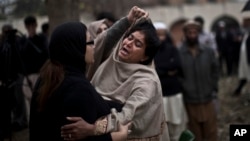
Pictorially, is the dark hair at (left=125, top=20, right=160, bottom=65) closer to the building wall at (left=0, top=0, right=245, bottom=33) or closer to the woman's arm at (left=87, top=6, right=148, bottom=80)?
the woman's arm at (left=87, top=6, right=148, bottom=80)

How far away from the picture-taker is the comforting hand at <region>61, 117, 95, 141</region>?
2.14m

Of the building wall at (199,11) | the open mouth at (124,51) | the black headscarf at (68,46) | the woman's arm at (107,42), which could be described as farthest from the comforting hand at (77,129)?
the building wall at (199,11)

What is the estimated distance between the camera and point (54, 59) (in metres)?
2.23

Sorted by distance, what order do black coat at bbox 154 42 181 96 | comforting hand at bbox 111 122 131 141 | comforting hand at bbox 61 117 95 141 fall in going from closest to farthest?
comforting hand at bbox 61 117 95 141 < comforting hand at bbox 111 122 131 141 < black coat at bbox 154 42 181 96

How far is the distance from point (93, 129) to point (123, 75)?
22.9 inches

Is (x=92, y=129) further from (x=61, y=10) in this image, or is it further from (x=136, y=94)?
(x=61, y=10)

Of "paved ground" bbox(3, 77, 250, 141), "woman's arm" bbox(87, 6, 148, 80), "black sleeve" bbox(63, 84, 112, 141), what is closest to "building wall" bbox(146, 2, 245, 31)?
"paved ground" bbox(3, 77, 250, 141)

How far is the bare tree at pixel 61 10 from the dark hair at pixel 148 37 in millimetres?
1925

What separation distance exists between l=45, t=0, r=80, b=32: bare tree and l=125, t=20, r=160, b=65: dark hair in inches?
75.8

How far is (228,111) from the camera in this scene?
808cm

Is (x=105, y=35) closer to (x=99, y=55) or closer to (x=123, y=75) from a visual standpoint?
(x=99, y=55)

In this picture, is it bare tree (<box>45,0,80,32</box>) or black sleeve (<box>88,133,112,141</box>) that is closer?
black sleeve (<box>88,133,112,141</box>)

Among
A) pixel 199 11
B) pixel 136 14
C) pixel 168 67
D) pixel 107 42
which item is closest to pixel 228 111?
pixel 168 67

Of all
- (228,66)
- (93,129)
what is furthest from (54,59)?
(228,66)
